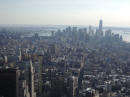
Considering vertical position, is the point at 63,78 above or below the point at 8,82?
below

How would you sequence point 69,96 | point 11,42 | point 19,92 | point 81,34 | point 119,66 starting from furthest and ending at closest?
point 81,34 → point 11,42 → point 119,66 → point 69,96 → point 19,92

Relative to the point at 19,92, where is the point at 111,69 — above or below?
below

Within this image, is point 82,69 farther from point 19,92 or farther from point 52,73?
point 19,92

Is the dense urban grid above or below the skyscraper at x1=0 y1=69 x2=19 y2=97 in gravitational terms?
below

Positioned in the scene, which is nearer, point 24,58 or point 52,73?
point 52,73

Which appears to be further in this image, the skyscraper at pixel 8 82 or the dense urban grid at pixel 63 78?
the dense urban grid at pixel 63 78

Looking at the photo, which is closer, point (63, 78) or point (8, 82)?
point (8, 82)

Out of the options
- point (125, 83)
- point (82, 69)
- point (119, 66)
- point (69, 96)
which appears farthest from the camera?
point (119, 66)

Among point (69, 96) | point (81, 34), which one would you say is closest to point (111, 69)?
point (69, 96)

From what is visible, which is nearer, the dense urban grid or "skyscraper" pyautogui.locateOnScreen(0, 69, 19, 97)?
"skyscraper" pyautogui.locateOnScreen(0, 69, 19, 97)

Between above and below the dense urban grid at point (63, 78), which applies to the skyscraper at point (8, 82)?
above
